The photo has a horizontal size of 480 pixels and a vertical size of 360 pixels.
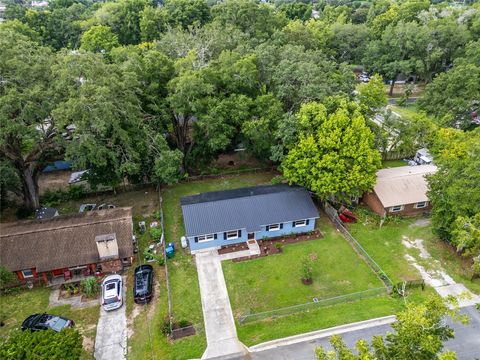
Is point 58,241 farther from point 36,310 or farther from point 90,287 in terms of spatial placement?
point 36,310

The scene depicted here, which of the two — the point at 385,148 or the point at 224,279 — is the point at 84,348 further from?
the point at 385,148

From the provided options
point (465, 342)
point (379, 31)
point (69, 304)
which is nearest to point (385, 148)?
point (465, 342)

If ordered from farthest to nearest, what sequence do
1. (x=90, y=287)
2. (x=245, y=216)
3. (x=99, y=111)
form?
(x=245, y=216) < (x=99, y=111) < (x=90, y=287)

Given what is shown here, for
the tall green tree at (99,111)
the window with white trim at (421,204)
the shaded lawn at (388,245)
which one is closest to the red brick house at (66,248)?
the tall green tree at (99,111)

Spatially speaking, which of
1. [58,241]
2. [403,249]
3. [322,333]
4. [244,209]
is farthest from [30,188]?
[403,249]

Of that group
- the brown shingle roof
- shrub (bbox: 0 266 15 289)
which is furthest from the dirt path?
shrub (bbox: 0 266 15 289)

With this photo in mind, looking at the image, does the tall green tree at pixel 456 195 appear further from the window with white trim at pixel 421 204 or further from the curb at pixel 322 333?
the curb at pixel 322 333

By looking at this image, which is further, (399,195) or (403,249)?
(399,195)

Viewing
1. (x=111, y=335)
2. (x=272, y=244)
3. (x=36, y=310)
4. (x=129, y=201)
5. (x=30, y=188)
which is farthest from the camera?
(x=129, y=201)
